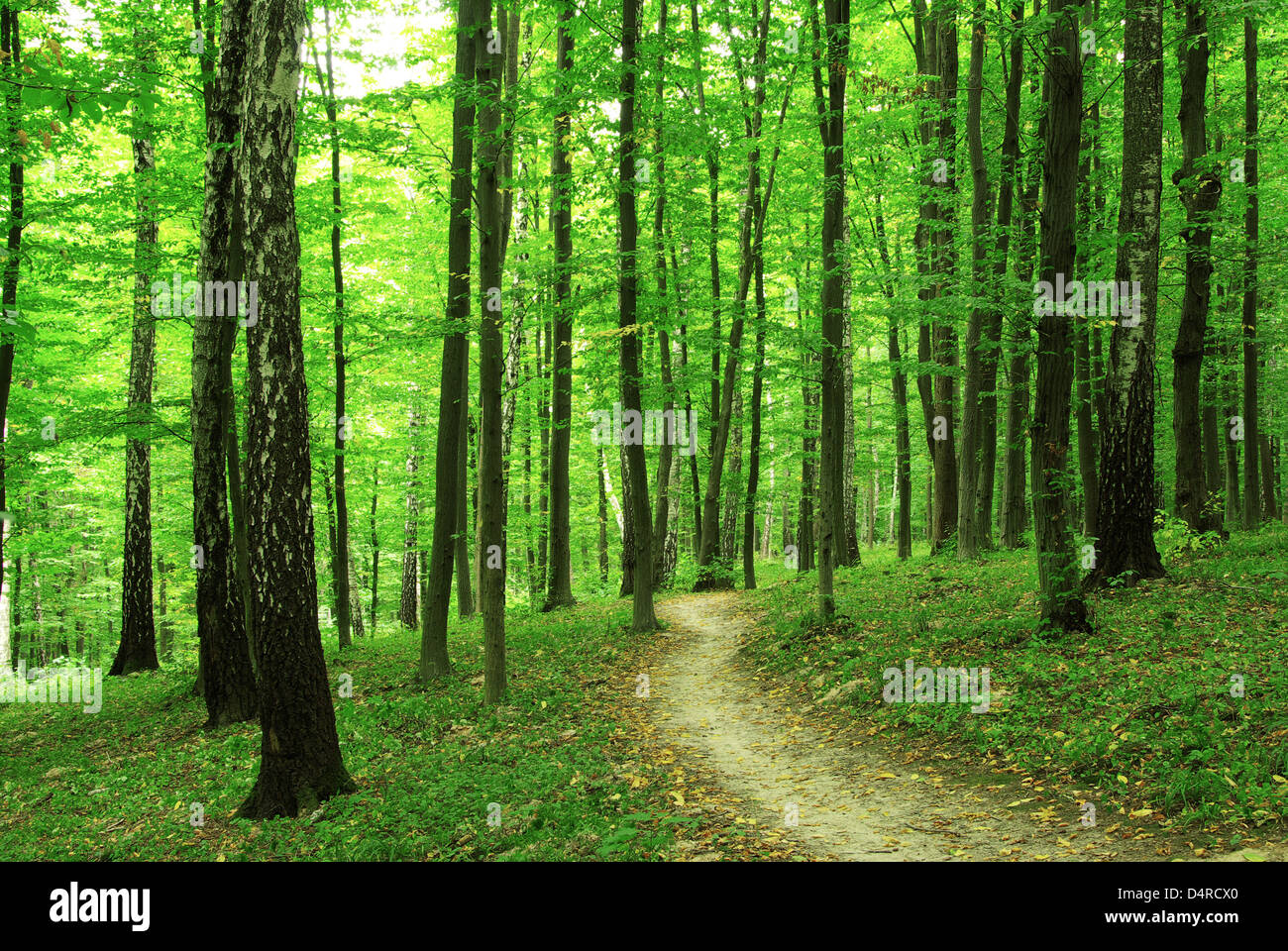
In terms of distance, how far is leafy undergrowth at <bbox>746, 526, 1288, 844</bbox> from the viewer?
5688 mm

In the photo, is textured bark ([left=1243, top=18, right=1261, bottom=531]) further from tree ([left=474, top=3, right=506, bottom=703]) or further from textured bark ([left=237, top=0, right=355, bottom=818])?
textured bark ([left=237, top=0, right=355, bottom=818])

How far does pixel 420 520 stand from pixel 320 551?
6782 mm

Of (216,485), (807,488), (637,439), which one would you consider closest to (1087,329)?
(637,439)

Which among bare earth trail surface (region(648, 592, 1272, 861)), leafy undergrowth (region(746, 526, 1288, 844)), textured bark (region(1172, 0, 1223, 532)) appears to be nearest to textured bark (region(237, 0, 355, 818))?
bare earth trail surface (region(648, 592, 1272, 861))

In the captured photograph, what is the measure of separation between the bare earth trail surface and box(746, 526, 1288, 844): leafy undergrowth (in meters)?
0.38

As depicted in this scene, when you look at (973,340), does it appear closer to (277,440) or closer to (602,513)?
(277,440)

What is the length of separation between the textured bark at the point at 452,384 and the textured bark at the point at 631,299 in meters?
2.39

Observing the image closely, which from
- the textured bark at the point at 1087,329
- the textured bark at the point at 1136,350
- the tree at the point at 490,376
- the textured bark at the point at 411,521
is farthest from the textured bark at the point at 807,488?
the tree at the point at 490,376

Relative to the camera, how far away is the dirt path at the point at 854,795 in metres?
A: 5.47

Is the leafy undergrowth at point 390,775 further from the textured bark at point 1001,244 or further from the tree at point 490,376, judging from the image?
the textured bark at point 1001,244

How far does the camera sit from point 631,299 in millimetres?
12453

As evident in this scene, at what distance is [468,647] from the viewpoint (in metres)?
14.3
